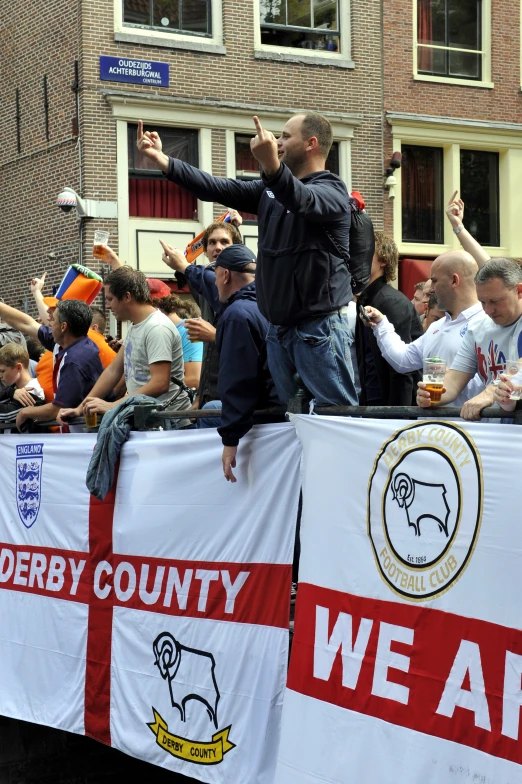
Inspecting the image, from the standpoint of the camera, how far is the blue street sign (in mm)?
18156

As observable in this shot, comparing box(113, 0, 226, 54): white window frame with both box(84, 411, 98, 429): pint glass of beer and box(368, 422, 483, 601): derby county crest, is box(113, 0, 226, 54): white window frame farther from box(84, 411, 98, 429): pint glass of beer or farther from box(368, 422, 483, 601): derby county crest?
box(368, 422, 483, 601): derby county crest

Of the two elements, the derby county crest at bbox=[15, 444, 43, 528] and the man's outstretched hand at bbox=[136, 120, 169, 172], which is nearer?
the man's outstretched hand at bbox=[136, 120, 169, 172]

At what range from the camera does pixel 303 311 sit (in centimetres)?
432

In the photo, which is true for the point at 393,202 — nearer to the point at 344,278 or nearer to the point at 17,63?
the point at 17,63

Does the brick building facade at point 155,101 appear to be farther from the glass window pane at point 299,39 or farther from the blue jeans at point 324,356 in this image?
the blue jeans at point 324,356

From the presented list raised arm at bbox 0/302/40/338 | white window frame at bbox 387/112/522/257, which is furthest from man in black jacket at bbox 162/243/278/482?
white window frame at bbox 387/112/522/257

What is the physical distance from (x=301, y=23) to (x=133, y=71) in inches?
144

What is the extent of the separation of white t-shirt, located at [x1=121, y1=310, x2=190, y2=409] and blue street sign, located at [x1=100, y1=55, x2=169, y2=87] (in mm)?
13047

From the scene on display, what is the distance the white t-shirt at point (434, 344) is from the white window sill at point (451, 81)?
55.1 feet

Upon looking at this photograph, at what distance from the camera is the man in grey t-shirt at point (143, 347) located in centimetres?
593

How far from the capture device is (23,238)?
20.2 m

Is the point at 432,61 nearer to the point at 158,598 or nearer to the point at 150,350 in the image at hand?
the point at 150,350

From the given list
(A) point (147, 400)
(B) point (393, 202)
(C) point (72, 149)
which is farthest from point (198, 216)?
(A) point (147, 400)

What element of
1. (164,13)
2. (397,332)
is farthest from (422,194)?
(397,332)
